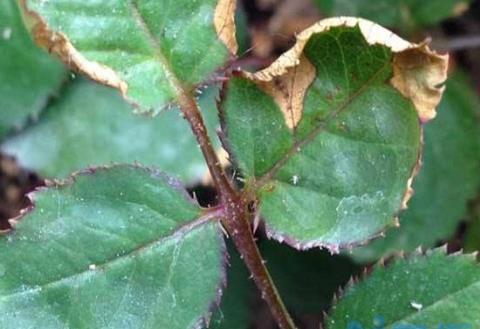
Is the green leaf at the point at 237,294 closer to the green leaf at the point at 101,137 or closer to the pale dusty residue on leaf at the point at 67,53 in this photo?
the green leaf at the point at 101,137

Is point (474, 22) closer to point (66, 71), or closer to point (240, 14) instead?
point (240, 14)

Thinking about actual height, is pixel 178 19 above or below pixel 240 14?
above

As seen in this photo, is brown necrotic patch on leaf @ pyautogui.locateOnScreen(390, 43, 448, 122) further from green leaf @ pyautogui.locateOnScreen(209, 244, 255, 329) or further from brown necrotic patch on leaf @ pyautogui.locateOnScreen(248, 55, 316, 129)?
green leaf @ pyautogui.locateOnScreen(209, 244, 255, 329)

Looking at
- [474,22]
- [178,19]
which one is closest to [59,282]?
[178,19]

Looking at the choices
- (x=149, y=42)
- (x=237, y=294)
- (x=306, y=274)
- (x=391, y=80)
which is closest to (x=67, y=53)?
(x=149, y=42)

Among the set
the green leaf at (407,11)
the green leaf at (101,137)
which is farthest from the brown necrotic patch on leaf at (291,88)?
the green leaf at (407,11)

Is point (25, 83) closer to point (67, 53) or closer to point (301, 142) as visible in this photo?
point (67, 53)

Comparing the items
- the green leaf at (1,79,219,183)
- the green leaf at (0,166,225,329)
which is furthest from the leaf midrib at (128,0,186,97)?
the green leaf at (1,79,219,183)
